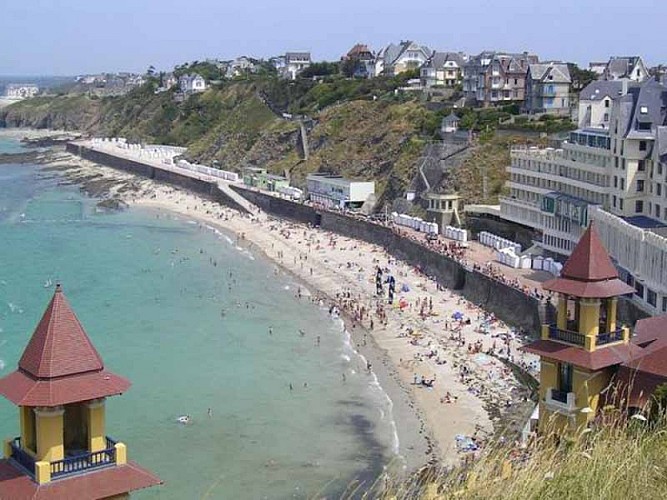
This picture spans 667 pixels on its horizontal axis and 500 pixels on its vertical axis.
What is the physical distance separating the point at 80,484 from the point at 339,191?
55.4 meters

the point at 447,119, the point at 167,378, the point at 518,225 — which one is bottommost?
the point at 167,378

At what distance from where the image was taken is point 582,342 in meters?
16.7

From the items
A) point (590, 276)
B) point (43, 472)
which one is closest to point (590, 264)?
point (590, 276)

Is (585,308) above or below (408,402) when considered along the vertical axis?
above

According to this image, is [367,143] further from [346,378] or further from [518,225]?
[346,378]

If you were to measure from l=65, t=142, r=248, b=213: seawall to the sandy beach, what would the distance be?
13345mm

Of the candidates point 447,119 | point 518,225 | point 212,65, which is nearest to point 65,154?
point 212,65

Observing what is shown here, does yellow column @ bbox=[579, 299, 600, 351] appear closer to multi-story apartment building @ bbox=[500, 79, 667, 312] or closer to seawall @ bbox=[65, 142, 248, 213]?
multi-story apartment building @ bbox=[500, 79, 667, 312]

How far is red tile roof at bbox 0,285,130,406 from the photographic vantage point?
436 inches

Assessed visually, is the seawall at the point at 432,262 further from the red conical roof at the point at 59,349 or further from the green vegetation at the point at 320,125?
the red conical roof at the point at 59,349

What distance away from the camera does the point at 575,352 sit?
16.6 m

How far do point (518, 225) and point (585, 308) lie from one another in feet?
110

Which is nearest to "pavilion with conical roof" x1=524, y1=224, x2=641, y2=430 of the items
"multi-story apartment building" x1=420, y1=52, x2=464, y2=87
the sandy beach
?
the sandy beach

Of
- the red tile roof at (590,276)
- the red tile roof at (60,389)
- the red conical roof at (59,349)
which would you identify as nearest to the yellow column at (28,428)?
the red tile roof at (60,389)
